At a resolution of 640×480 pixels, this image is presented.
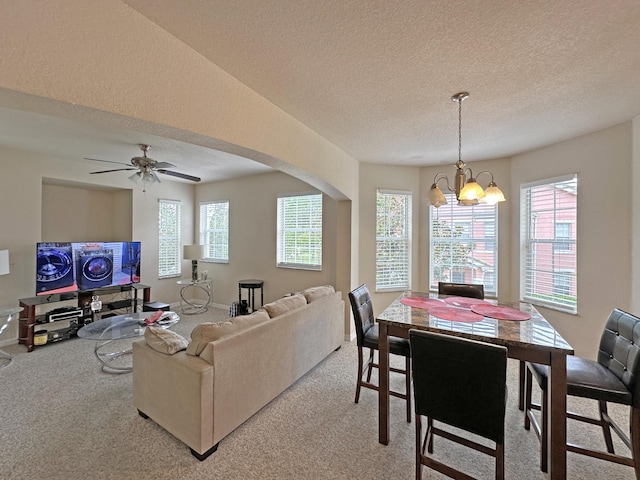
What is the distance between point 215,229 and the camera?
20.1 feet

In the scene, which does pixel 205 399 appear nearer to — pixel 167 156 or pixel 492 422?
pixel 492 422

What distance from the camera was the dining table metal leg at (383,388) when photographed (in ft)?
6.69

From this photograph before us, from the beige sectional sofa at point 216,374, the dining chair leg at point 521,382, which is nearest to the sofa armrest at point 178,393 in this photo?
the beige sectional sofa at point 216,374

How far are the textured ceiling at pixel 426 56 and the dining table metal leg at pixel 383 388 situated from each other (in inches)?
75.0

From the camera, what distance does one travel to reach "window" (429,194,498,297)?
4109mm

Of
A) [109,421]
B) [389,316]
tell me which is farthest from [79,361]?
[389,316]

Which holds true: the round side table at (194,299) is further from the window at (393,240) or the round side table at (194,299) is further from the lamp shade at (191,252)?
the window at (393,240)

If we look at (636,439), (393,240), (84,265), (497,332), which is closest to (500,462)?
(497,332)

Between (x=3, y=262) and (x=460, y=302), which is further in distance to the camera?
(x=3, y=262)

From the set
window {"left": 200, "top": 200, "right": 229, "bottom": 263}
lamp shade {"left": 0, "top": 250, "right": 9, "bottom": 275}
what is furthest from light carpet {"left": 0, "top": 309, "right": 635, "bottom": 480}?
window {"left": 200, "top": 200, "right": 229, "bottom": 263}

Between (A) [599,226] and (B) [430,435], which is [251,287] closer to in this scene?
(B) [430,435]

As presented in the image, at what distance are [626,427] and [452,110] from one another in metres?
3.05

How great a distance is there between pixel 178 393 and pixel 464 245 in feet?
13.7

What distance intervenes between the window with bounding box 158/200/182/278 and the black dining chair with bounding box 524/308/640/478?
6205 millimetres
